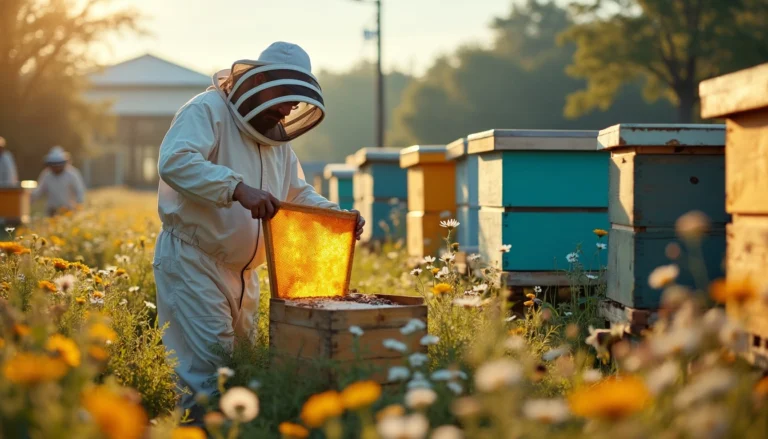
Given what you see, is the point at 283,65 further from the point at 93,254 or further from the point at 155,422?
the point at 93,254

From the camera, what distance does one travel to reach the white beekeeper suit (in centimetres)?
414

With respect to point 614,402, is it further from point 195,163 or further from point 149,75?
point 149,75

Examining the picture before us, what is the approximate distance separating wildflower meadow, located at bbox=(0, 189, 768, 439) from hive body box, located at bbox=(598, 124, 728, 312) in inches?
4.3

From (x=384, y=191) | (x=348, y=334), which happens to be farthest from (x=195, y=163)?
(x=384, y=191)

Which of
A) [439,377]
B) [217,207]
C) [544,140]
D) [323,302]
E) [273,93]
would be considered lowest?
[439,377]

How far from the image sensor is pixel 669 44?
31703 millimetres

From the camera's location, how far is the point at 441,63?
210 feet

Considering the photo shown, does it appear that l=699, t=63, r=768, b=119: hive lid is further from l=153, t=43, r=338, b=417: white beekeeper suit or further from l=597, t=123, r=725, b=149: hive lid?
l=153, t=43, r=338, b=417: white beekeeper suit

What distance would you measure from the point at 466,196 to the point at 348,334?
3648mm

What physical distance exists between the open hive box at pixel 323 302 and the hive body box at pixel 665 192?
0.92 m

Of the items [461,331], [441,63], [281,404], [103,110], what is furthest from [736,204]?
[441,63]

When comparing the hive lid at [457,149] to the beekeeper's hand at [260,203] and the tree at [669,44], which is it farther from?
the tree at [669,44]

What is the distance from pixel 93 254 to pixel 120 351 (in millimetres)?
4931

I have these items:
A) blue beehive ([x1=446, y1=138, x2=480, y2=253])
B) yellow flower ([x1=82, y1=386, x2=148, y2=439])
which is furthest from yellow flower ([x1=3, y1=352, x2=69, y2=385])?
blue beehive ([x1=446, y1=138, x2=480, y2=253])
